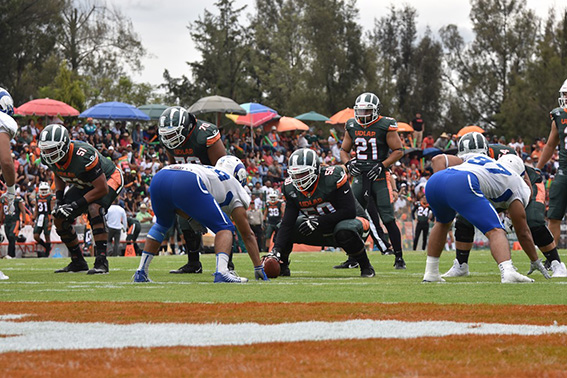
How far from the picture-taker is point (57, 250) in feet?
70.8

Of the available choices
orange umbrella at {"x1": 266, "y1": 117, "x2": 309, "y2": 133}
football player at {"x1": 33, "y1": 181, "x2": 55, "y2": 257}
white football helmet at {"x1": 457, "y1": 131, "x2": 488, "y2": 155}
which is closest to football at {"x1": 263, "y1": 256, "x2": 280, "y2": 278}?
white football helmet at {"x1": 457, "y1": 131, "x2": 488, "y2": 155}

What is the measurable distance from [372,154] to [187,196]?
4456 millimetres

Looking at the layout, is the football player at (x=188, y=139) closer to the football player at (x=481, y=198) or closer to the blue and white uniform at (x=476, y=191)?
the football player at (x=481, y=198)

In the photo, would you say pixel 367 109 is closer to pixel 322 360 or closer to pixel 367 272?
pixel 367 272

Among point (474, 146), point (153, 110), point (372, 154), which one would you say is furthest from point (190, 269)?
point (153, 110)

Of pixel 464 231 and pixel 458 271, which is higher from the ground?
pixel 464 231

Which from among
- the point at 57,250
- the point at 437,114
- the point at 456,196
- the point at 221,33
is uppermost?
the point at 221,33

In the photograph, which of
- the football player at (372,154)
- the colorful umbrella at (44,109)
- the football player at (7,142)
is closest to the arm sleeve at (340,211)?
the football player at (372,154)

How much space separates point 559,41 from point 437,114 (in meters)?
13.6

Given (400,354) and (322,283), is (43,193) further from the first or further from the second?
(400,354)

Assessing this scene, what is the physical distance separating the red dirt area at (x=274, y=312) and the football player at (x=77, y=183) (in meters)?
4.05

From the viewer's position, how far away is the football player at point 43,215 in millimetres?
20484

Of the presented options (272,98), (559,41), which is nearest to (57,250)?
(559,41)

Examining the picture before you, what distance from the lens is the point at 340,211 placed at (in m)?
9.20
